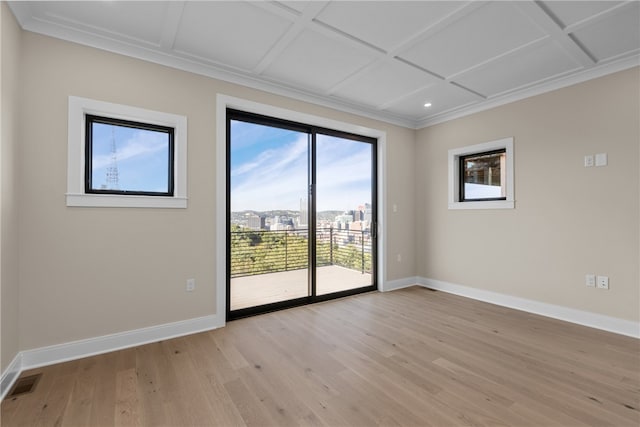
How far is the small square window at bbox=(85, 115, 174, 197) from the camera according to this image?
2.58 meters

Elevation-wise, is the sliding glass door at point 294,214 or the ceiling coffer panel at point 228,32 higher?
the ceiling coffer panel at point 228,32

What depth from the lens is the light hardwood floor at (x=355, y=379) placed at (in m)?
1.73

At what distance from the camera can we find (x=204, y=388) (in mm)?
2002

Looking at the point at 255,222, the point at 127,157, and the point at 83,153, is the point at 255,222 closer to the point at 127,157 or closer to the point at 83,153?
the point at 127,157

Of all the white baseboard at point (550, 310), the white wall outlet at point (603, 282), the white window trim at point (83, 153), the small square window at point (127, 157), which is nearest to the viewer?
the white window trim at point (83, 153)

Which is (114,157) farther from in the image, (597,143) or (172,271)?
(597,143)

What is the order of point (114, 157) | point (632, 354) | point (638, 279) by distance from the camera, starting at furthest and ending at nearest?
1. point (638, 279)
2. point (114, 157)
3. point (632, 354)

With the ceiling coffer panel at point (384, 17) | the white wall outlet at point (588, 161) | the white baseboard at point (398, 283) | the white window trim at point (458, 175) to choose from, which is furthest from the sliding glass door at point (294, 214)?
the white wall outlet at point (588, 161)

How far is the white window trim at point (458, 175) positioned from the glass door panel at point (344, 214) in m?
1.19

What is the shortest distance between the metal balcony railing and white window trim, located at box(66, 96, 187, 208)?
0.84 metres

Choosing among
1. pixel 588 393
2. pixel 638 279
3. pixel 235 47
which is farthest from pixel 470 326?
pixel 235 47

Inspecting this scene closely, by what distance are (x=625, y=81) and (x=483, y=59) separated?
1.43 metres

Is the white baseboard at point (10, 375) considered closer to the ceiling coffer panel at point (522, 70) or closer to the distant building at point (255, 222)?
the distant building at point (255, 222)

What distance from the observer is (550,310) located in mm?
3406
